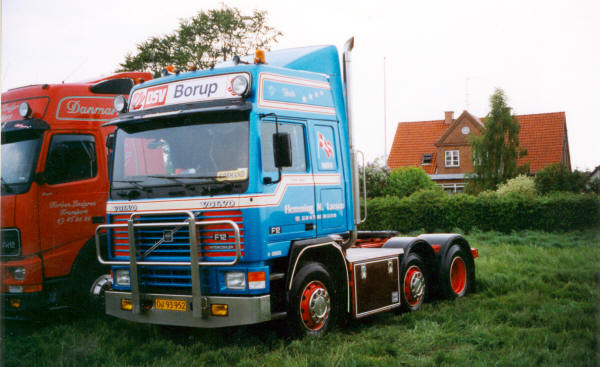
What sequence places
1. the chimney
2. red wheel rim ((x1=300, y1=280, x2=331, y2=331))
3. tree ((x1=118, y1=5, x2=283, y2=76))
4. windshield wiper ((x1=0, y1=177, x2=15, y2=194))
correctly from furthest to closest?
the chimney
tree ((x1=118, y1=5, x2=283, y2=76))
windshield wiper ((x1=0, y1=177, x2=15, y2=194))
red wheel rim ((x1=300, y1=280, x2=331, y2=331))

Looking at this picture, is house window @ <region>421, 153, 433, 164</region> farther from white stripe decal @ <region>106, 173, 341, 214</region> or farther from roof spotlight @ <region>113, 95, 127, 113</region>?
roof spotlight @ <region>113, 95, 127, 113</region>

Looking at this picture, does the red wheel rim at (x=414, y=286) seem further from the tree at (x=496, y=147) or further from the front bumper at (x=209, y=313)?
the tree at (x=496, y=147)

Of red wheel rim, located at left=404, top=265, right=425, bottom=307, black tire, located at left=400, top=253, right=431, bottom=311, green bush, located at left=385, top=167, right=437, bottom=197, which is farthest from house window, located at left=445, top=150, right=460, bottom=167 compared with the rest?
red wheel rim, located at left=404, top=265, right=425, bottom=307

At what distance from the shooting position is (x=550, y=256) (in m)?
12.6

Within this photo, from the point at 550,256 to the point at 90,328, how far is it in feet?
31.7

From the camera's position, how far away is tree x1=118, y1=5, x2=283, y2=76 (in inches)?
478

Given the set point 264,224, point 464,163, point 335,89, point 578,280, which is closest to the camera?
point 264,224

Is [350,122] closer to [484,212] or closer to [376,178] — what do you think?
[484,212]

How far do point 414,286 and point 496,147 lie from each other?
35.1m

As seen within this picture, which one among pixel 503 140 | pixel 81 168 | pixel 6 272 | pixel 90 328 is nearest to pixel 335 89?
pixel 81 168

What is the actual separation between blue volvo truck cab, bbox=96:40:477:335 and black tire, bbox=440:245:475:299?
2.02m

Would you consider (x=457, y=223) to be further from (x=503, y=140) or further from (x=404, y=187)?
(x=503, y=140)

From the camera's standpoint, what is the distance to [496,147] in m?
40.9

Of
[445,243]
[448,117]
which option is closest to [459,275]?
[445,243]
